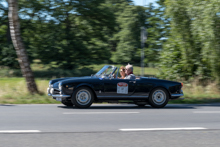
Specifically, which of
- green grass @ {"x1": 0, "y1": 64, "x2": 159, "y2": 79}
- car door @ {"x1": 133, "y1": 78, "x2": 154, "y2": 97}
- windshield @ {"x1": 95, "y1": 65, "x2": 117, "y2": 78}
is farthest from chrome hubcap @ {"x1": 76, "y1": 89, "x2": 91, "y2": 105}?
green grass @ {"x1": 0, "y1": 64, "x2": 159, "y2": 79}

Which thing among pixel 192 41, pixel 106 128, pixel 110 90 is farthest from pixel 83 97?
pixel 192 41

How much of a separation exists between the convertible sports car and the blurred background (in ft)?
8.10

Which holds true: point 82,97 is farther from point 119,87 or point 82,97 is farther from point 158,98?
point 158,98

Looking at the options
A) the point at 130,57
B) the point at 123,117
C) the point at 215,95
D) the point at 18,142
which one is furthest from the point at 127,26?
the point at 18,142

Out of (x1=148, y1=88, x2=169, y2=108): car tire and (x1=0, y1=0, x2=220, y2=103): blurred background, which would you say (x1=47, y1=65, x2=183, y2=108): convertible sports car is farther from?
(x1=0, y1=0, x2=220, y2=103): blurred background

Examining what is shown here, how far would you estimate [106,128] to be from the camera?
7.15 meters

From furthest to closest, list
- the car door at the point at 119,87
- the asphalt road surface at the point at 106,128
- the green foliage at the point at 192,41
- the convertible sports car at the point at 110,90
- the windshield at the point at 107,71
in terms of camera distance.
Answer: the green foliage at the point at 192,41
the windshield at the point at 107,71
the car door at the point at 119,87
the convertible sports car at the point at 110,90
the asphalt road surface at the point at 106,128

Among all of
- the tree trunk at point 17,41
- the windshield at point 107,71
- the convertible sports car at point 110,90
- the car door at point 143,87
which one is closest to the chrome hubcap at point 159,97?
the convertible sports car at point 110,90

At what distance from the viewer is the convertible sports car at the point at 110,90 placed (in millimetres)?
10234

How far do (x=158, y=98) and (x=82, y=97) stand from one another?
253 cm

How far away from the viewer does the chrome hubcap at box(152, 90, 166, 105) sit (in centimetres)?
1105

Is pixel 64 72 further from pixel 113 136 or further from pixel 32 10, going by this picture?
pixel 113 136

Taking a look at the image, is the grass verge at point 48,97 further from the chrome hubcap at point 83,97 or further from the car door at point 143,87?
the car door at point 143,87

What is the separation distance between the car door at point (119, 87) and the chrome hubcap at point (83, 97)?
0.56 metres
